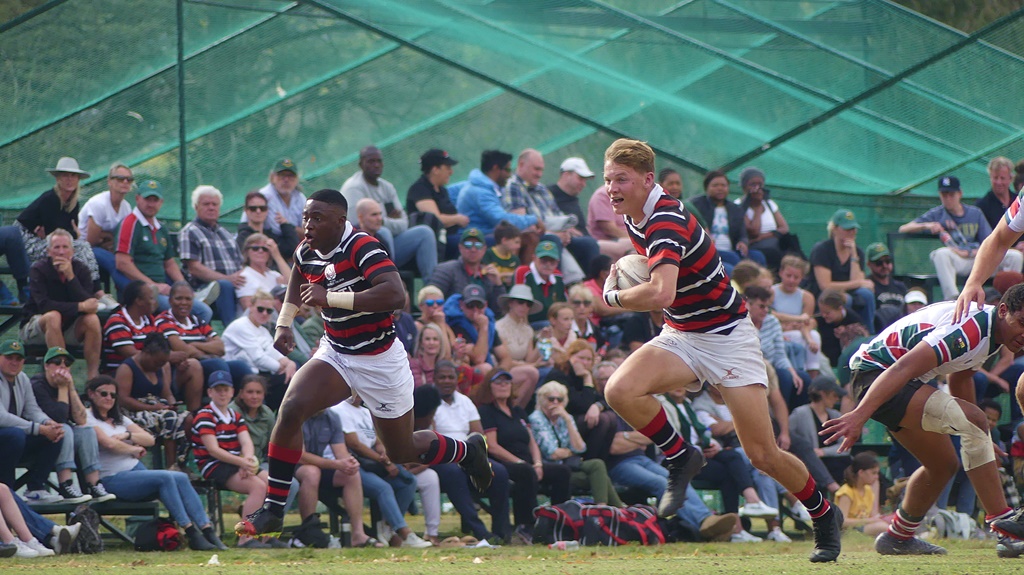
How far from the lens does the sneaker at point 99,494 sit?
10.7m

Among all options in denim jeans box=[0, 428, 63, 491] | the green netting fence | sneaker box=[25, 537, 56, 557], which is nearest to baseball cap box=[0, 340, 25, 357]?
denim jeans box=[0, 428, 63, 491]

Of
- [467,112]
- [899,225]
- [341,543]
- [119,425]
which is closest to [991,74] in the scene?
[899,225]

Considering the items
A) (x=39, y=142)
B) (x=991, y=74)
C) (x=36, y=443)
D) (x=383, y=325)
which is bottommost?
(x=36, y=443)

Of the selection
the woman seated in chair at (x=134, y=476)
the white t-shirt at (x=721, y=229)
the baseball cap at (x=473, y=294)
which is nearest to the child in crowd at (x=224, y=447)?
the woman seated in chair at (x=134, y=476)

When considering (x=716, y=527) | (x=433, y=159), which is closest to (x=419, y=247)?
(x=433, y=159)

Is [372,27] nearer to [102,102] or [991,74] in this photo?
[102,102]

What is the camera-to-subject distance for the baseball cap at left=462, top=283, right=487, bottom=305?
12898mm

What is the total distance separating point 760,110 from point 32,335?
30.7 feet

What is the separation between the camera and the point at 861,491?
13.5 meters

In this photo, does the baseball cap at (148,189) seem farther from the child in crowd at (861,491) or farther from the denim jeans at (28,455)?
the child in crowd at (861,491)

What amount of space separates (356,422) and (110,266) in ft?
9.16

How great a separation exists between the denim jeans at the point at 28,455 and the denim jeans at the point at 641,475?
17.1 feet

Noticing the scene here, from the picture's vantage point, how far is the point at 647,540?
11633 mm

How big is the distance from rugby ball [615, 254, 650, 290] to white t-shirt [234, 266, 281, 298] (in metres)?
5.96
